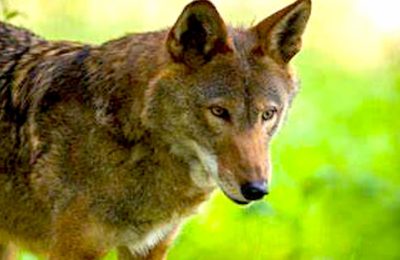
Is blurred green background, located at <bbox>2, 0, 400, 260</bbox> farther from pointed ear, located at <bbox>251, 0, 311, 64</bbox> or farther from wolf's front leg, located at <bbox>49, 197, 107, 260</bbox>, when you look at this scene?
wolf's front leg, located at <bbox>49, 197, 107, 260</bbox>

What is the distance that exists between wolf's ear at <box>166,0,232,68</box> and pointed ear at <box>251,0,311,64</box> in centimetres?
22

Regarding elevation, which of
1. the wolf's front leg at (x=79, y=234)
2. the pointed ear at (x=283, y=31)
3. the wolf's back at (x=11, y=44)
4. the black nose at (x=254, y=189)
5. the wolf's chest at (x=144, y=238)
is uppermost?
the pointed ear at (x=283, y=31)

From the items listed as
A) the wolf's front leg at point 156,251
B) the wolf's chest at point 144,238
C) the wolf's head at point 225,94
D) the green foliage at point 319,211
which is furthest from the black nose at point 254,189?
the green foliage at point 319,211

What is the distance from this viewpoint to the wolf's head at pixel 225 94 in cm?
661

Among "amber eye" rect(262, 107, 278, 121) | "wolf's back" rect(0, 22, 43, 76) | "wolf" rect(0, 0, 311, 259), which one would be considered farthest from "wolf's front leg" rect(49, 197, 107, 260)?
"amber eye" rect(262, 107, 278, 121)

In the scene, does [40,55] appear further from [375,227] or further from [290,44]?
[375,227]

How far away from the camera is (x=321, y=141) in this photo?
10.8 metres

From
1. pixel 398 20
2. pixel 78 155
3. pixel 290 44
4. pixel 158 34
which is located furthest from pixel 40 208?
pixel 398 20

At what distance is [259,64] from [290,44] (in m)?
0.26

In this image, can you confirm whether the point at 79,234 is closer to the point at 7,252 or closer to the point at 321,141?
the point at 7,252

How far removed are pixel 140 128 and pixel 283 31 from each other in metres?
0.86

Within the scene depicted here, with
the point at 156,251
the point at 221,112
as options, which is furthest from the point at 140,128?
the point at 156,251

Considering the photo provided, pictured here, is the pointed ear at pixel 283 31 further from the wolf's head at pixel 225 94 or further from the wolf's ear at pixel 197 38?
the wolf's ear at pixel 197 38

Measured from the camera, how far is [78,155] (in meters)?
7.02
